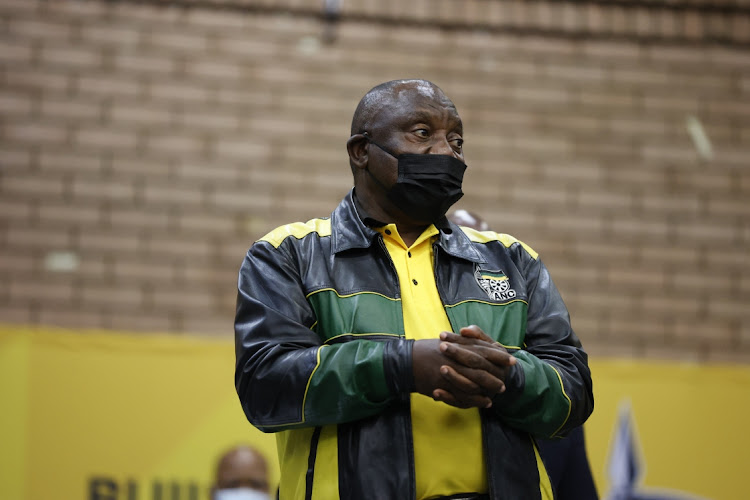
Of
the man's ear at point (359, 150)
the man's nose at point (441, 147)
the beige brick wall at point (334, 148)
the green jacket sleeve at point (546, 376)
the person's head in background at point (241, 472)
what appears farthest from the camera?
the beige brick wall at point (334, 148)

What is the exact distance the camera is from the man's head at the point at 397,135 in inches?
104

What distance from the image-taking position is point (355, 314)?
245 centimetres

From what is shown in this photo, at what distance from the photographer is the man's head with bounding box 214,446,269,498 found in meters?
5.01

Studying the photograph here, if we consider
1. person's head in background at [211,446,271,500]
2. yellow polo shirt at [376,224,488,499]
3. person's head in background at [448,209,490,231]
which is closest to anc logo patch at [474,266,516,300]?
yellow polo shirt at [376,224,488,499]

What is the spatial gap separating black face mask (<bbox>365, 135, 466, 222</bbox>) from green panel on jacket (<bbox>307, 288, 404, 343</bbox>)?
0.31m

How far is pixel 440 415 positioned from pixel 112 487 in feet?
11.0

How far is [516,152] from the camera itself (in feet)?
20.6

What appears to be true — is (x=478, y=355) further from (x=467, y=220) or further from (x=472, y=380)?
(x=467, y=220)

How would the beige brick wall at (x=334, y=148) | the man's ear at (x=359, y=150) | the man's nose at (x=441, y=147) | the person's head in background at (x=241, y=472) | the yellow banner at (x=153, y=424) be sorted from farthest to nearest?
the beige brick wall at (x=334, y=148)
the yellow banner at (x=153, y=424)
the person's head in background at (x=241, y=472)
the man's ear at (x=359, y=150)
the man's nose at (x=441, y=147)

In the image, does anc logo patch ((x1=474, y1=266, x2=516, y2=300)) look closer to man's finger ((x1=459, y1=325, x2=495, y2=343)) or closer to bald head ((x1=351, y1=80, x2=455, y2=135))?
man's finger ((x1=459, y1=325, x2=495, y2=343))

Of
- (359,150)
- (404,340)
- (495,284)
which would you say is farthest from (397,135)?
(404,340)

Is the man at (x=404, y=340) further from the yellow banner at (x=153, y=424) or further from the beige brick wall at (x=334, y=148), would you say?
the beige brick wall at (x=334, y=148)

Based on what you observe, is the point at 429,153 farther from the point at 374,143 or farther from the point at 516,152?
the point at 516,152

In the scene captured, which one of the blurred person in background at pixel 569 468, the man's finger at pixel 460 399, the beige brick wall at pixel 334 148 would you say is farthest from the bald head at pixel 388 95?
the beige brick wall at pixel 334 148
